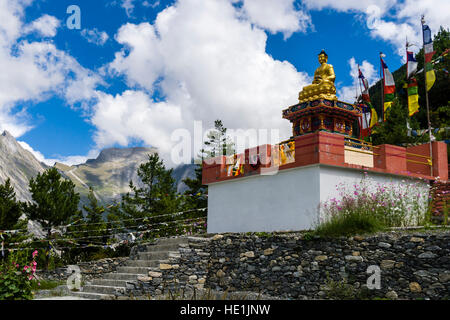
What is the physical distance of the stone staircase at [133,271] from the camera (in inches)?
408

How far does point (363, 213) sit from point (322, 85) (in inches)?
293

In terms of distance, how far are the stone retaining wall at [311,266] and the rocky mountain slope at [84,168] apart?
124 feet

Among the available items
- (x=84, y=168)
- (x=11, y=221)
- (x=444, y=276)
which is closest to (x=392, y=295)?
(x=444, y=276)

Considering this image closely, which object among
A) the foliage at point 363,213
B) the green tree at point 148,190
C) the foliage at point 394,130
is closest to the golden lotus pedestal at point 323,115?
the foliage at point 363,213

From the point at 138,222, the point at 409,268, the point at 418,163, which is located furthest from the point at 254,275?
the point at 138,222

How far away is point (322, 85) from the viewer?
49.2 feet

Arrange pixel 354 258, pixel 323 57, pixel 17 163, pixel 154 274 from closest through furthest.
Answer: pixel 354 258, pixel 154 274, pixel 323 57, pixel 17 163

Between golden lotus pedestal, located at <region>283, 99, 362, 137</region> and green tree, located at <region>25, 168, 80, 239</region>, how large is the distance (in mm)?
11100

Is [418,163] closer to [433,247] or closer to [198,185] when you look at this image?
[433,247]

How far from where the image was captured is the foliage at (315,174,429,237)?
8367 millimetres

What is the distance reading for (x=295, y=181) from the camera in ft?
34.3

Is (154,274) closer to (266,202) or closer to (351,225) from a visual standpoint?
(266,202)

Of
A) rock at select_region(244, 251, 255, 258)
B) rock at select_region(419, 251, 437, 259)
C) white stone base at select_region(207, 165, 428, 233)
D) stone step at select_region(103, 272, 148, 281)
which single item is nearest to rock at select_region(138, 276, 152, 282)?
stone step at select_region(103, 272, 148, 281)
